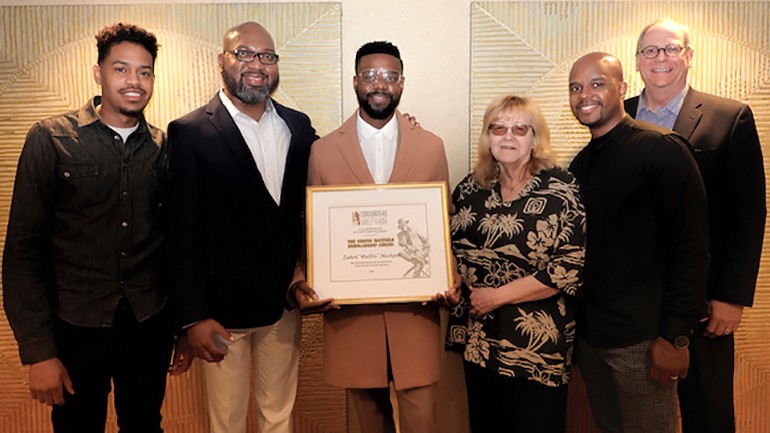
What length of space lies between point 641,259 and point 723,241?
527 mm

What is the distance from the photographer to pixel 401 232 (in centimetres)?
207

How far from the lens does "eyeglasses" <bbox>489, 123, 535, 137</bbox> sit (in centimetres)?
206

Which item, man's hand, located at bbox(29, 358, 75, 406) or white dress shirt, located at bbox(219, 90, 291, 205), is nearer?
man's hand, located at bbox(29, 358, 75, 406)

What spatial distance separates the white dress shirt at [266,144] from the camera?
7.26ft

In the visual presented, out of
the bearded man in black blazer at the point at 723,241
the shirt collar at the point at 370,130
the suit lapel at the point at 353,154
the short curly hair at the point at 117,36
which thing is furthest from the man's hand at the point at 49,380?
the bearded man in black blazer at the point at 723,241

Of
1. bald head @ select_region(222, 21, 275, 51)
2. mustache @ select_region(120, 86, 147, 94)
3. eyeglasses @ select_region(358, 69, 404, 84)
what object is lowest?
mustache @ select_region(120, 86, 147, 94)

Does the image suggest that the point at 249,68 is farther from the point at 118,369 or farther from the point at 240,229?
the point at 118,369

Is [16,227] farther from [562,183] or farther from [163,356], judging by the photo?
[562,183]

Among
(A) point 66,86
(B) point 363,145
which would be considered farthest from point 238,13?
(B) point 363,145

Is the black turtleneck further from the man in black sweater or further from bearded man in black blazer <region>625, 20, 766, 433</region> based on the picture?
bearded man in black blazer <region>625, 20, 766, 433</region>

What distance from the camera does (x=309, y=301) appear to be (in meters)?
2.03

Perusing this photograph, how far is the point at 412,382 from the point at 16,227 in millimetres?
1588

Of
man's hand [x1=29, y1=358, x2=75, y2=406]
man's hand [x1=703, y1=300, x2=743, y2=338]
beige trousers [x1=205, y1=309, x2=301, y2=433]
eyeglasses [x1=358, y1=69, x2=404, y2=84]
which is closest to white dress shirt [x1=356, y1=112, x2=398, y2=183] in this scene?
eyeglasses [x1=358, y1=69, x2=404, y2=84]

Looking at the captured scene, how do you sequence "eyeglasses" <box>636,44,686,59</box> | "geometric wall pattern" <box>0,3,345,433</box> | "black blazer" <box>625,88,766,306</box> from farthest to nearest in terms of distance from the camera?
"geometric wall pattern" <box>0,3,345,433</box> → "eyeglasses" <box>636,44,686,59</box> → "black blazer" <box>625,88,766,306</box>
